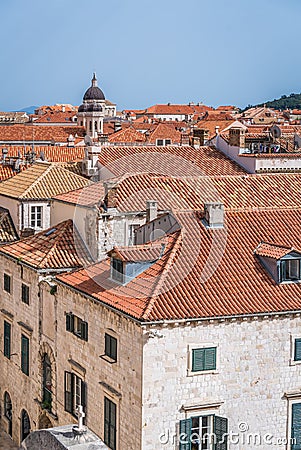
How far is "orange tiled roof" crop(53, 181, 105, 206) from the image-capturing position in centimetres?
2911

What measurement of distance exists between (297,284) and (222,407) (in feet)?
13.3

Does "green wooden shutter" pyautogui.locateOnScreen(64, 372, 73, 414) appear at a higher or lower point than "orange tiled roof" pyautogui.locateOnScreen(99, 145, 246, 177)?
lower

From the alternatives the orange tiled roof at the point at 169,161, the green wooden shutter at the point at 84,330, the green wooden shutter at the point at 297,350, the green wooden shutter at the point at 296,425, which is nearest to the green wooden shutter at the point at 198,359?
the green wooden shutter at the point at 297,350

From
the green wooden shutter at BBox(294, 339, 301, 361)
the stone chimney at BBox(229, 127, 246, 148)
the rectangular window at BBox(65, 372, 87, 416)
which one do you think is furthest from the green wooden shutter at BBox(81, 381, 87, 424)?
the stone chimney at BBox(229, 127, 246, 148)

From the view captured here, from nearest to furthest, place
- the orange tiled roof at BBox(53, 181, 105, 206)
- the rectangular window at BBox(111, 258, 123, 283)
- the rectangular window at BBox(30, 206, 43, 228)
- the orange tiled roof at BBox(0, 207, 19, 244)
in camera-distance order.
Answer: the rectangular window at BBox(111, 258, 123, 283) < the orange tiled roof at BBox(53, 181, 105, 206) < the rectangular window at BBox(30, 206, 43, 228) < the orange tiled roof at BBox(0, 207, 19, 244)

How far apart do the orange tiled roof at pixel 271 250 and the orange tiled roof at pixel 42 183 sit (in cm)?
1178

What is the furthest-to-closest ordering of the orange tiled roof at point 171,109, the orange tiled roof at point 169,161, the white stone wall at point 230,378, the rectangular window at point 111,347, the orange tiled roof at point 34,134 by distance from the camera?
1. the orange tiled roof at point 171,109
2. the orange tiled roof at point 34,134
3. the orange tiled roof at point 169,161
4. the rectangular window at point 111,347
5. the white stone wall at point 230,378

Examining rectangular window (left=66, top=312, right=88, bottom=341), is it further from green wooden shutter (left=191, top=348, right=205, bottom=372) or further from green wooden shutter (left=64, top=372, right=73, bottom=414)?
green wooden shutter (left=191, top=348, right=205, bottom=372)

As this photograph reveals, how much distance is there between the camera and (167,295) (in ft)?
72.7

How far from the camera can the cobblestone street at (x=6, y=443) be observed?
30.7 meters

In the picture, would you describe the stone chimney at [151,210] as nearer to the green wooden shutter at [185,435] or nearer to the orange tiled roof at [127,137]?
the green wooden shutter at [185,435]

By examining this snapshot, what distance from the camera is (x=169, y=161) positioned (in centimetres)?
4006

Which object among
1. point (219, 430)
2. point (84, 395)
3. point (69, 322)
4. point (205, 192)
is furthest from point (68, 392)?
point (205, 192)

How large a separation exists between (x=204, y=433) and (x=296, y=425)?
272 cm
